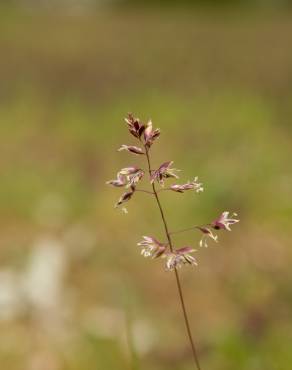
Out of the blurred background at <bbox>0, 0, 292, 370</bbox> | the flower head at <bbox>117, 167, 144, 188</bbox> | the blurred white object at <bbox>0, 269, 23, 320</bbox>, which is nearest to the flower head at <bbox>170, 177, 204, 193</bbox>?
the flower head at <bbox>117, 167, 144, 188</bbox>

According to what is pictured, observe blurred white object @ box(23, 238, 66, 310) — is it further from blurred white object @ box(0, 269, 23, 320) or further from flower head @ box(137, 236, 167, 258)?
flower head @ box(137, 236, 167, 258)

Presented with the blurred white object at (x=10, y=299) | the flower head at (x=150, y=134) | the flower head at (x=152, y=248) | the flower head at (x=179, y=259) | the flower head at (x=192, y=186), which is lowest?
the flower head at (x=179, y=259)

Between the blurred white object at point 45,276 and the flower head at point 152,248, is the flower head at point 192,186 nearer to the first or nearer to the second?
the flower head at point 152,248

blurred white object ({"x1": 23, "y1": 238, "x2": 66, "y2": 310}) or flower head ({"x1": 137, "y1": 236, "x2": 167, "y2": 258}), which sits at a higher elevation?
blurred white object ({"x1": 23, "y1": 238, "x2": 66, "y2": 310})

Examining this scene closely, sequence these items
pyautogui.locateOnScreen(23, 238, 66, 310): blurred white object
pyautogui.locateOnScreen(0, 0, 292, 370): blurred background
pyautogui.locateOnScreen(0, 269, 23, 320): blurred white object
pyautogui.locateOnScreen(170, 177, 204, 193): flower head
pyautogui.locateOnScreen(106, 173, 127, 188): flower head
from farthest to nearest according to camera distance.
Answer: pyautogui.locateOnScreen(23, 238, 66, 310): blurred white object
pyautogui.locateOnScreen(0, 269, 23, 320): blurred white object
pyautogui.locateOnScreen(0, 0, 292, 370): blurred background
pyautogui.locateOnScreen(106, 173, 127, 188): flower head
pyautogui.locateOnScreen(170, 177, 204, 193): flower head

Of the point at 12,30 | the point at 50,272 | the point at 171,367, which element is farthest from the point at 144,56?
the point at 171,367

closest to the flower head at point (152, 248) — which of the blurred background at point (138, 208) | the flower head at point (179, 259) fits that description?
the flower head at point (179, 259)

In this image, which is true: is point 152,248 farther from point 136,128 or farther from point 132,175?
point 136,128

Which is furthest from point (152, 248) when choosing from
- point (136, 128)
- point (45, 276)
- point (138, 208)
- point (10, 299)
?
point (138, 208)
